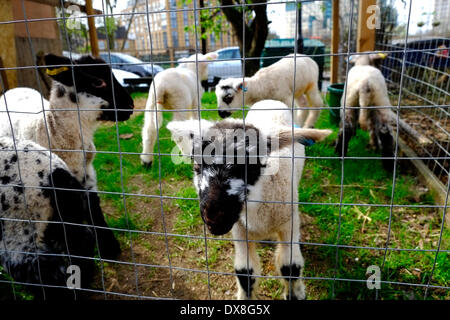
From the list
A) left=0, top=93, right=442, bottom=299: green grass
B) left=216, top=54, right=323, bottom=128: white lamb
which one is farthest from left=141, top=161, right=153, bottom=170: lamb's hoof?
left=216, top=54, right=323, bottom=128: white lamb

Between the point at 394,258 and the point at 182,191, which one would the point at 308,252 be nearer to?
the point at 394,258

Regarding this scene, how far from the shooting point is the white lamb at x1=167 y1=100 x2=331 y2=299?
6.46 feet

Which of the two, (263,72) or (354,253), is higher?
(263,72)

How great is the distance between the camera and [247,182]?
2135mm

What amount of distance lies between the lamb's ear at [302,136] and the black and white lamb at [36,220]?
1436mm

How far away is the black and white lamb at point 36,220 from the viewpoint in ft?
7.50

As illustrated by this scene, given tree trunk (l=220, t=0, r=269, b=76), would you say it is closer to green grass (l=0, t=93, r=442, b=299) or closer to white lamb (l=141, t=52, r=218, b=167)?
white lamb (l=141, t=52, r=218, b=167)

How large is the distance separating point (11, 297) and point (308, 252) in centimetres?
259

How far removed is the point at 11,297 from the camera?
2.71m

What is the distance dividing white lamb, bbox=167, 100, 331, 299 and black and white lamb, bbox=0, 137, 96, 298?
921 mm
